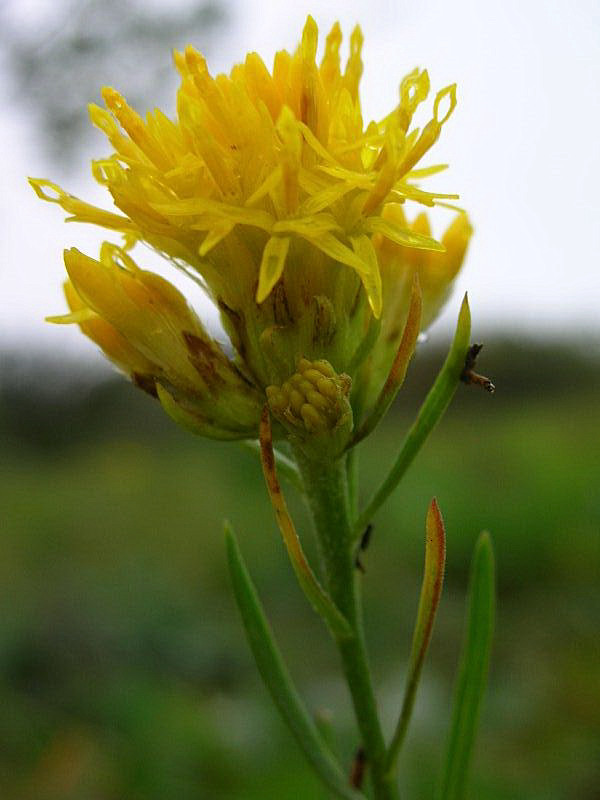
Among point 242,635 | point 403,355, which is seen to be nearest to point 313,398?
point 403,355

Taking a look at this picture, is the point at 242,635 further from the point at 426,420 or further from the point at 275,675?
the point at 426,420

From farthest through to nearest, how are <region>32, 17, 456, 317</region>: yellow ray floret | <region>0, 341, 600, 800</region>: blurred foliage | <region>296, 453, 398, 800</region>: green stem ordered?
1. <region>0, 341, 600, 800</region>: blurred foliage
2. <region>296, 453, 398, 800</region>: green stem
3. <region>32, 17, 456, 317</region>: yellow ray floret

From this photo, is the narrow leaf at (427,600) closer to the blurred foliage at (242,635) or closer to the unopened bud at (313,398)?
the unopened bud at (313,398)

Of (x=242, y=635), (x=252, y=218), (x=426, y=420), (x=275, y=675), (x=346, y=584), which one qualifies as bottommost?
(x=242, y=635)

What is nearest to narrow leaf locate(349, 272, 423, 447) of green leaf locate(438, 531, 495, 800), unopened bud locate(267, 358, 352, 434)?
unopened bud locate(267, 358, 352, 434)

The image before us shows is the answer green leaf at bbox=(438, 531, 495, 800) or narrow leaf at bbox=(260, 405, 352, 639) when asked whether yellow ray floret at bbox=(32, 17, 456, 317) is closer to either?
narrow leaf at bbox=(260, 405, 352, 639)

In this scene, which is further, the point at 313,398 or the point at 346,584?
the point at 346,584
